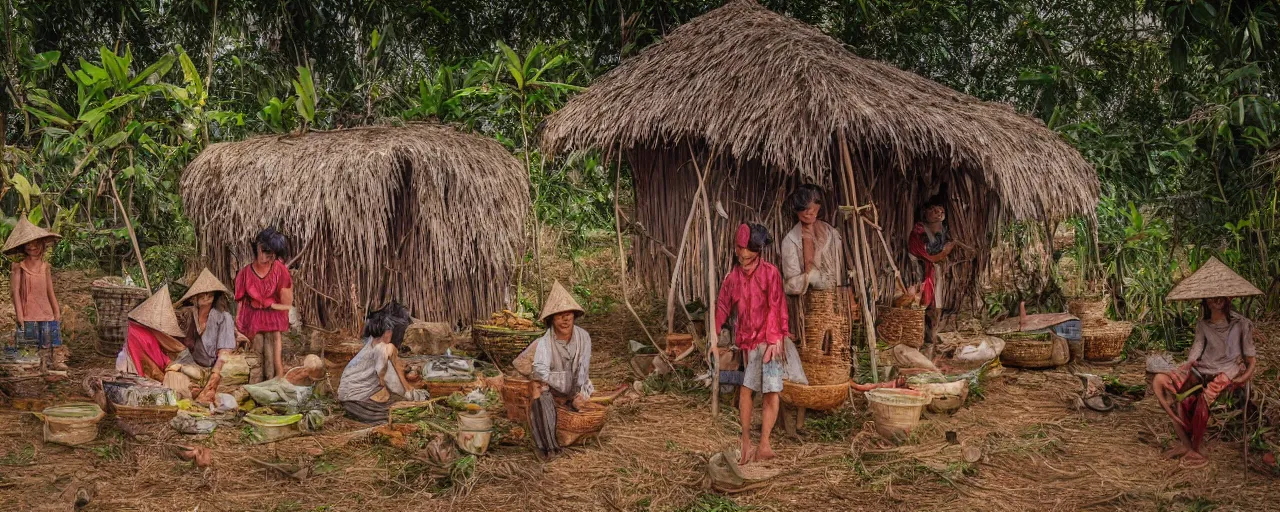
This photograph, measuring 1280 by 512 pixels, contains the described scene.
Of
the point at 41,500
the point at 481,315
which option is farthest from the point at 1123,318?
the point at 41,500

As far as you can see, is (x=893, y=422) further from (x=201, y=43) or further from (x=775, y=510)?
(x=201, y=43)

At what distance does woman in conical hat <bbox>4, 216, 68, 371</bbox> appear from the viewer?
7.73m

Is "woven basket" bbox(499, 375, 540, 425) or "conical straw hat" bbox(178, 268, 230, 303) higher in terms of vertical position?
"conical straw hat" bbox(178, 268, 230, 303)

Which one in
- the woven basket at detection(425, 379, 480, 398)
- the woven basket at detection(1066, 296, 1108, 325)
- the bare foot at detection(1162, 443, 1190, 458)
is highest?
the woven basket at detection(1066, 296, 1108, 325)

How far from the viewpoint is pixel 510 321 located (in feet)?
29.8

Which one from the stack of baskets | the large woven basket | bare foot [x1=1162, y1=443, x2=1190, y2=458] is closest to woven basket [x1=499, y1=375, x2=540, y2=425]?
bare foot [x1=1162, y1=443, x2=1190, y2=458]

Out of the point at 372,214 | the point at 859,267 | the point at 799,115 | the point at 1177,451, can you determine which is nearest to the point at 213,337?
the point at 372,214

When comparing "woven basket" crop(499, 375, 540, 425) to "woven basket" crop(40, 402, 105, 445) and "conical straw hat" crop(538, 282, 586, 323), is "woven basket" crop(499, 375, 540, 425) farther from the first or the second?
"woven basket" crop(40, 402, 105, 445)

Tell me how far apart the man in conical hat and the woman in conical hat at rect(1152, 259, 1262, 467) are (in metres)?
3.39

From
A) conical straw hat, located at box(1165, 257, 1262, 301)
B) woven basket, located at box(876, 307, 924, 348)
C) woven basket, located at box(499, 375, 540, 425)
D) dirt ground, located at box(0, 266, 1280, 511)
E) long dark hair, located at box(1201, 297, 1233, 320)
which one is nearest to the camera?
dirt ground, located at box(0, 266, 1280, 511)

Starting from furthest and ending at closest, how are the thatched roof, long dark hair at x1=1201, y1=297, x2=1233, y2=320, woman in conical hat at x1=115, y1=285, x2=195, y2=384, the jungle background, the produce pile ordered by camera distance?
the jungle background → the produce pile → the thatched roof → woman in conical hat at x1=115, y1=285, x2=195, y2=384 → long dark hair at x1=1201, y1=297, x2=1233, y2=320

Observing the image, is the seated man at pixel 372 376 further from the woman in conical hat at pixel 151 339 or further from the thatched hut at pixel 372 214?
the thatched hut at pixel 372 214

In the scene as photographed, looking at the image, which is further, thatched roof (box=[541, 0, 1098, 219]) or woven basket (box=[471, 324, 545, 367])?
woven basket (box=[471, 324, 545, 367])

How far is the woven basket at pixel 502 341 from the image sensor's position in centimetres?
891
